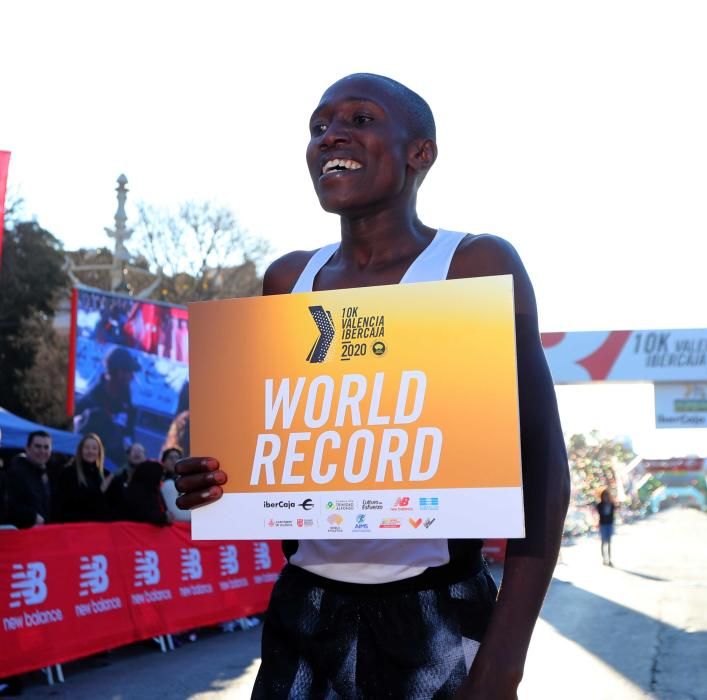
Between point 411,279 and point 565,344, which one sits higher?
point 565,344

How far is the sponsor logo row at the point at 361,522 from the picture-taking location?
167cm

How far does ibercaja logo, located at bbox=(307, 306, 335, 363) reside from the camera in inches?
69.7

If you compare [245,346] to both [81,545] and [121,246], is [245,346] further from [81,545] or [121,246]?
[121,246]

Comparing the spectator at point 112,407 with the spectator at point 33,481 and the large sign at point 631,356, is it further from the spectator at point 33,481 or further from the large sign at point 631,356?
the large sign at point 631,356

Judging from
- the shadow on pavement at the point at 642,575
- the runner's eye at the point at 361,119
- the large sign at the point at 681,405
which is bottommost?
the shadow on pavement at the point at 642,575

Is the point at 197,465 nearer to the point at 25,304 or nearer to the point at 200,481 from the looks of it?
the point at 200,481

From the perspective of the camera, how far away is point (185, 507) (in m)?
1.83

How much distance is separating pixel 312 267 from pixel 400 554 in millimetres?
659

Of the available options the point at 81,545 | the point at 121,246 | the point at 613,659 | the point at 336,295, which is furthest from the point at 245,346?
the point at 121,246

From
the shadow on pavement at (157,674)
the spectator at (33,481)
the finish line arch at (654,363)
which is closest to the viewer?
the shadow on pavement at (157,674)

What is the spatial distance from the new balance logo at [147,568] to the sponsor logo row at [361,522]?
689 cm

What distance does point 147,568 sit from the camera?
27.7 ft

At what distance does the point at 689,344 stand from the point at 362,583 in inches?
1029

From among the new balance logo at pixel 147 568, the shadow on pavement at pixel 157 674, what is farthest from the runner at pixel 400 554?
the new balance logo at pixel 147 568
